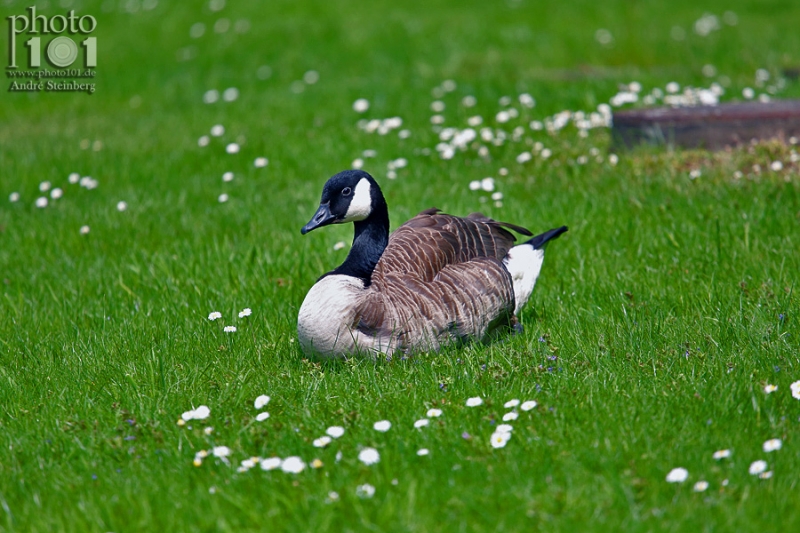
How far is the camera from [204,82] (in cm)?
1310

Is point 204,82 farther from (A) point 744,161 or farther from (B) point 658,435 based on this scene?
(B) point 658,435

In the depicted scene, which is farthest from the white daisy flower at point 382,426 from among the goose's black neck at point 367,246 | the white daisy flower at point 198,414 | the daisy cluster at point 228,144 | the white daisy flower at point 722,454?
the daisy cluster at point 228,144

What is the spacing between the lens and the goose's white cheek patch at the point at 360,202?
4.64 m

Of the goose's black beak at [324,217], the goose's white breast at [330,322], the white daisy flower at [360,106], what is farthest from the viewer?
the white daisy flower at [360,106]

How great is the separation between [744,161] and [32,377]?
5.92 metres

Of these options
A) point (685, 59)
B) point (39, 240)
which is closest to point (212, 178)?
point (39, 240)

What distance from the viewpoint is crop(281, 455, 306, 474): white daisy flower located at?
332 centimetres

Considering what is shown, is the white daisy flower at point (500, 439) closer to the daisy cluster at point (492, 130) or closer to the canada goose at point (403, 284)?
the canada goose at point (403, 284)

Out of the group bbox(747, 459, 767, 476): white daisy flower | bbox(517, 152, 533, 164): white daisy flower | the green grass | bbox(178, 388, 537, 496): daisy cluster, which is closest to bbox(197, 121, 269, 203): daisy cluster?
the green grass

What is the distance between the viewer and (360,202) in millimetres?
4652

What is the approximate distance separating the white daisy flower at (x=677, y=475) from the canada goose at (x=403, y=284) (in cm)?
173

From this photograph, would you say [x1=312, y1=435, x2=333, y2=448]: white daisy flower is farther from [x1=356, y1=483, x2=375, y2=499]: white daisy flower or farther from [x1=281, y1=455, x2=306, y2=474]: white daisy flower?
[x1=356, y1=483, x2=375, y2=499]: white daisy flower

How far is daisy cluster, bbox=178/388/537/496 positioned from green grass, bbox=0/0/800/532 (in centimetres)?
4

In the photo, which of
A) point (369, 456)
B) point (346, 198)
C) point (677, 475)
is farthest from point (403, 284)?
point (677, 475)
